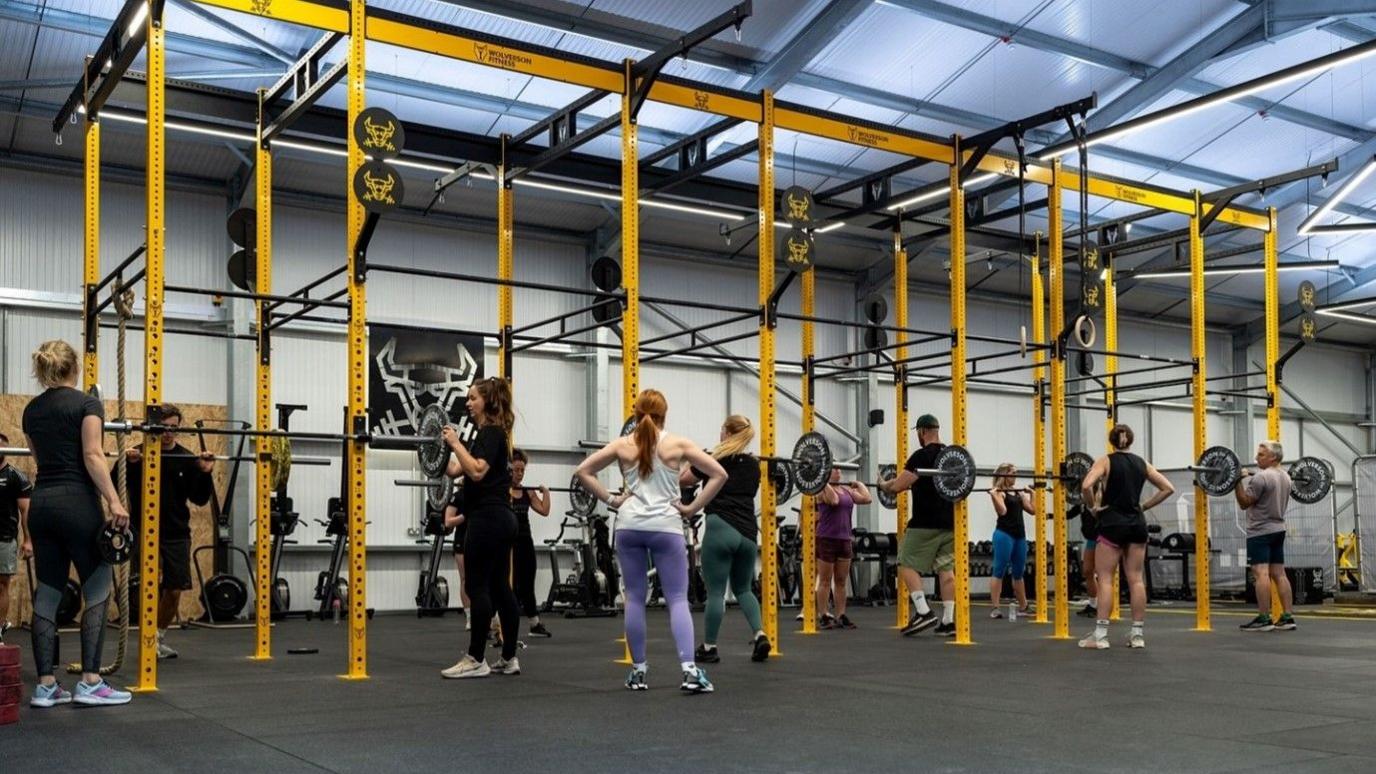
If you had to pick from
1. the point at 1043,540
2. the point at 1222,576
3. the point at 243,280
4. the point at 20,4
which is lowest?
the point at 1222,576

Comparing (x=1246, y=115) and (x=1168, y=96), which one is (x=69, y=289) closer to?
(x=1168, y=96)

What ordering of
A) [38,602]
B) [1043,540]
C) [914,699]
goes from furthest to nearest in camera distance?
[1043,540], [914,699], [38,602]

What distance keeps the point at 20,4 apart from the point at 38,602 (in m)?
7.45

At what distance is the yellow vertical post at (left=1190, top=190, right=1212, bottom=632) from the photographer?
10609mm

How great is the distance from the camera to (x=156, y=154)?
245 inches

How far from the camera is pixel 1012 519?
1180 cm

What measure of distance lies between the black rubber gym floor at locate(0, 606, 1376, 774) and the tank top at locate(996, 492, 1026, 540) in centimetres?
319

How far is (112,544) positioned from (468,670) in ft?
6.64

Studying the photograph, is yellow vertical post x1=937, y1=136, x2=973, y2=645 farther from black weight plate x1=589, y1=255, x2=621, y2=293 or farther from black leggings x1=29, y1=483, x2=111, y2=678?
black leggings x1=29, y1=483, x2=111, y2=678

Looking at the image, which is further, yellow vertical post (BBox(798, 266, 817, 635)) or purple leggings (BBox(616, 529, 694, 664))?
yellow vertical post (BBox(798, 266, 817, 635))

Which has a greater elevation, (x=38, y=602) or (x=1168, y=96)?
(x=1168, y=96)

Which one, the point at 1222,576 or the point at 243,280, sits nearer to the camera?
the point at 243,280

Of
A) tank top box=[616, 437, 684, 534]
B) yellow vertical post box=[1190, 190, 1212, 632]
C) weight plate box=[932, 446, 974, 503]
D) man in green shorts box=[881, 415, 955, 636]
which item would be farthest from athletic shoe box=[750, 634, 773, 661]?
yellow vertical post box=[1190, 190, 1212, 632]

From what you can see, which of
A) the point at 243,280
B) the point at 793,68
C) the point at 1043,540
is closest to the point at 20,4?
the point at 243,280
